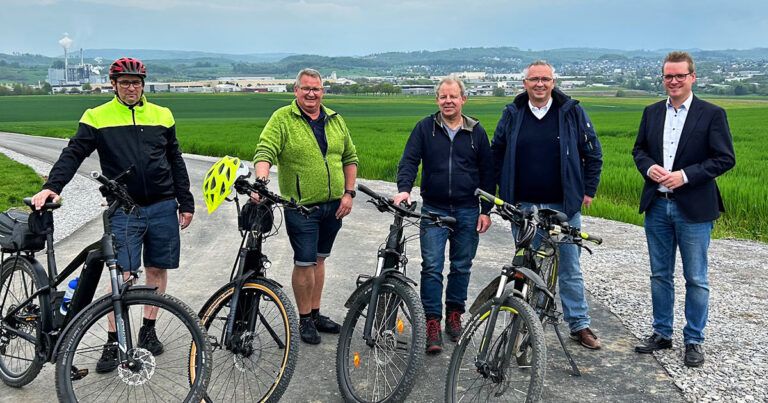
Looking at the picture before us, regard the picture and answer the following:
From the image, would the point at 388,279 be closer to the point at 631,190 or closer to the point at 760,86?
the point at 631,190

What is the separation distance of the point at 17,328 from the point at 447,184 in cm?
320

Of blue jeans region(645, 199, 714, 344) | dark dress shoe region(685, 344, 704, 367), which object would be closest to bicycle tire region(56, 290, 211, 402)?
dark dress shoe region(685, 344, 704, 367)

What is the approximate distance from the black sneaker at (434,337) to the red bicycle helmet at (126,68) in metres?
2.84

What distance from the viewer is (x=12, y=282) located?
4.59 m

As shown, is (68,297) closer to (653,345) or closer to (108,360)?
(108,360)

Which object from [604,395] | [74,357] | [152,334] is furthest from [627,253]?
[74,357]

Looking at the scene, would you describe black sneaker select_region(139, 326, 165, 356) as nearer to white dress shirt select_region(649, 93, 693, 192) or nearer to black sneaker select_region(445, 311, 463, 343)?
black sneaker select_region(445, 311, 463, 343)

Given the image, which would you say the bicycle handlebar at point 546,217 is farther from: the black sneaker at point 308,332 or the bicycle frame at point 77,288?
the bicycle frame at point 77,288

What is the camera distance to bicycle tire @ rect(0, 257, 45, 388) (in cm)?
433

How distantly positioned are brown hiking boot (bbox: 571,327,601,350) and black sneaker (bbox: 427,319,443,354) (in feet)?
3.76

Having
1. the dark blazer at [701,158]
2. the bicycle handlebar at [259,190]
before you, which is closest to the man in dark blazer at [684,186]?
the dark blazer at [701,158]

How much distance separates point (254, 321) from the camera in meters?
4.16

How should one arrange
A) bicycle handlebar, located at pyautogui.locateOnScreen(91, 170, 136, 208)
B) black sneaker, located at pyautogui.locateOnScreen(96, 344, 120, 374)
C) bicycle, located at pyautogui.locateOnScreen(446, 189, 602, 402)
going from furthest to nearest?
bicycle handlebar, located at pyautogui.locateOnScreen(91, 170, 136, 208) → black sneaker, located at pyautogui.locateOnScreen(96, 344, 120, 374) → bicycle, located at pyautogui.locateOnScreen(446, 189, 602, 402)

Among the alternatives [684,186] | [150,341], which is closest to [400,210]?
[150,341]
